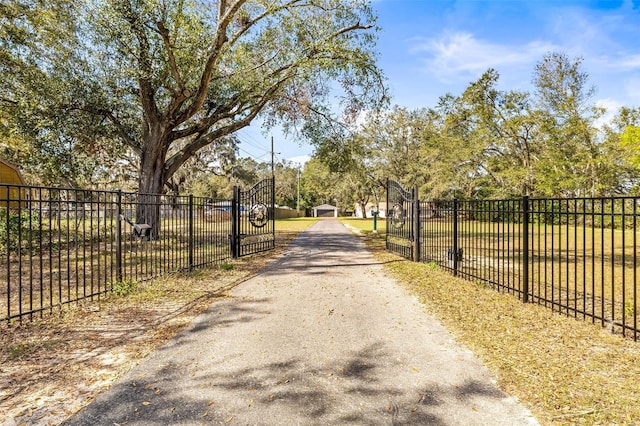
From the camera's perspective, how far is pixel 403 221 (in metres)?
10.4

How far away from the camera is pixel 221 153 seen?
32000mm

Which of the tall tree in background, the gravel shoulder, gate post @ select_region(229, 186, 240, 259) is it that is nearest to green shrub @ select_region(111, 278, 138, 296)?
the gravel shoulder

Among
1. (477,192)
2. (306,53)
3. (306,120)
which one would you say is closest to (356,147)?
(306,120)

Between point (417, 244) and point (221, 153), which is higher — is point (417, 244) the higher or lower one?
the lower one

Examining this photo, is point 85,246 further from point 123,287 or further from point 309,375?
point 309,375

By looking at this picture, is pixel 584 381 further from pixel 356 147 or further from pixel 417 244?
pixel 356 147

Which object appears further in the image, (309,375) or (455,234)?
(455,234)

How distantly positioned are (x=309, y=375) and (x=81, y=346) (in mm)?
2613

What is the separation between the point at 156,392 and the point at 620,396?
364 cm

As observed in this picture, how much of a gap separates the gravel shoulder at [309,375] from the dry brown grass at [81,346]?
0.21 m

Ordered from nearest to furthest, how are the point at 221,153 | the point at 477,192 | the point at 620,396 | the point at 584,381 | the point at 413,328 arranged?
the point at 620,396, the point at 584,381, the point at 413,328, the point at 221,153, the point at 477,192

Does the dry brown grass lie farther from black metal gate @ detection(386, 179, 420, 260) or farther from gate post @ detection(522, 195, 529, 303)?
black metal gate @ detection(386, 179, 420, 260)

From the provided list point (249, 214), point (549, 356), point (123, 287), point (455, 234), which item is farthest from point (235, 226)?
point (549, 356)

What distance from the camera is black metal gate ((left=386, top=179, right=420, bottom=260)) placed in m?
9.53
